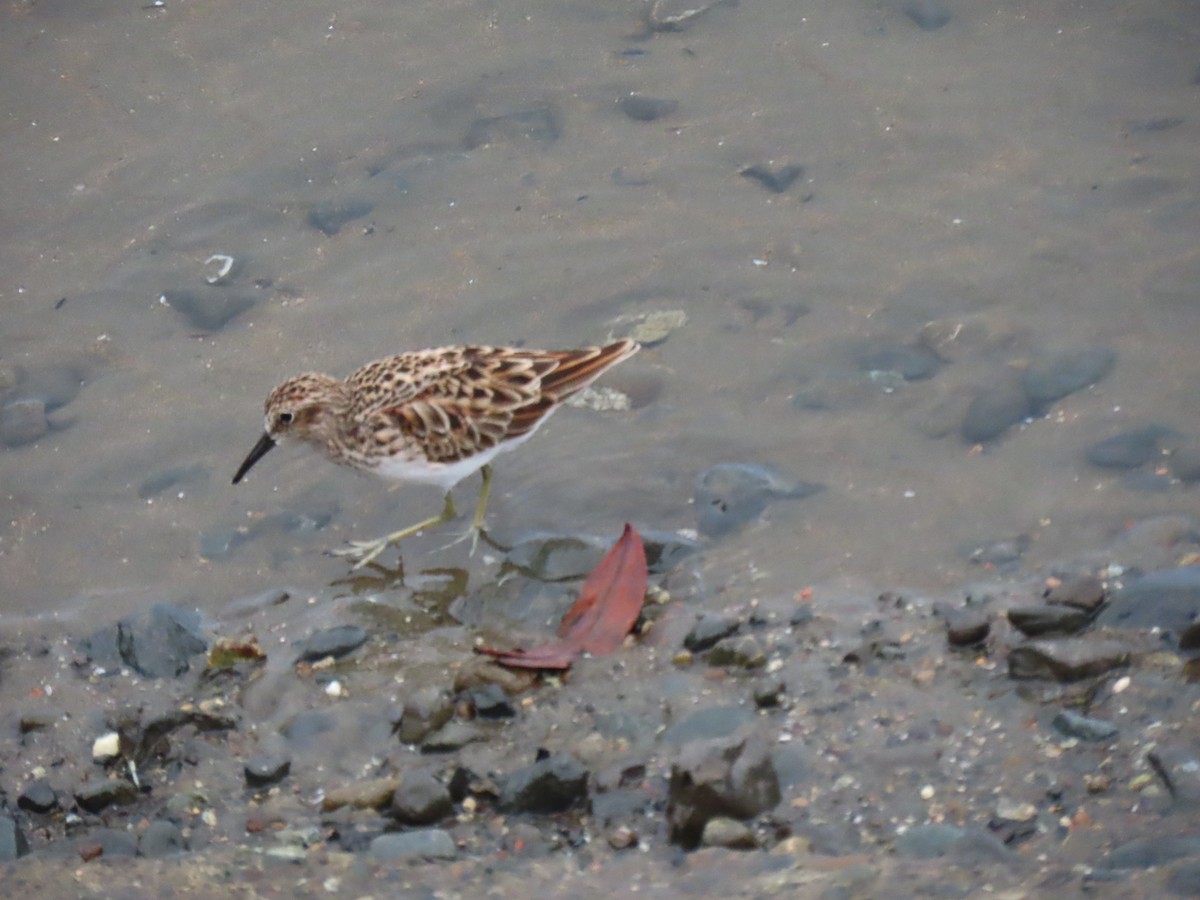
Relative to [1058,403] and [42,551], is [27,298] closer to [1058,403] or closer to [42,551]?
[42,551]

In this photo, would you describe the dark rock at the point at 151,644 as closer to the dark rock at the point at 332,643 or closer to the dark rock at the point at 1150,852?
the dark rock at the point at 332,643

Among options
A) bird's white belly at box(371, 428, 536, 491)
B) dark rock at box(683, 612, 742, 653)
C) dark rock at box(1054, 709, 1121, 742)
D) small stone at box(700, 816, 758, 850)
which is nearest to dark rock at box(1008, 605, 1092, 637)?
dark rock at box(1054, 709, 1121, 742)

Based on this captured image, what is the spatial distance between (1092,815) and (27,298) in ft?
21.5

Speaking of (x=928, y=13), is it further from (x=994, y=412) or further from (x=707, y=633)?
(x=707, y=633)

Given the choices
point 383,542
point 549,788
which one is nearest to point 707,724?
point 549,788

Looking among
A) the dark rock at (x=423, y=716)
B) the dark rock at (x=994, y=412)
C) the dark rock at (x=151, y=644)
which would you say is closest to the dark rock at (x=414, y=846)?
the dark rock at (x=423, y=716)

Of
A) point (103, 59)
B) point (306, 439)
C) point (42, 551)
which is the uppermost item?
point (103, 59)

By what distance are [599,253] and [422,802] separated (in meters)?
4.09

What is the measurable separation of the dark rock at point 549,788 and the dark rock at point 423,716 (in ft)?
1.91

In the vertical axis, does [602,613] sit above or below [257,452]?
below

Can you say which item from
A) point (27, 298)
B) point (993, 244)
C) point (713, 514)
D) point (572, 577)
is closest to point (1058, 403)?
point (993, 244)

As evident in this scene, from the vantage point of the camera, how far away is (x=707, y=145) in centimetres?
858

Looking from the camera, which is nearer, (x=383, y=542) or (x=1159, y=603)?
(x=1159, y=603)

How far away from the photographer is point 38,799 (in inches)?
199
